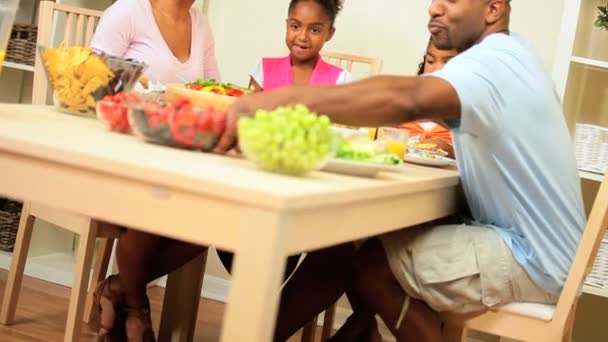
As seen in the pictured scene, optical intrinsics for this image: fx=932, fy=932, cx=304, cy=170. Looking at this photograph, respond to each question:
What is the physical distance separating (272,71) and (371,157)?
1.40 meters

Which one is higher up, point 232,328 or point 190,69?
point 190,69

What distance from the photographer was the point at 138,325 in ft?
7.29

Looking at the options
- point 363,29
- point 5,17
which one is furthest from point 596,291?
point 5,17

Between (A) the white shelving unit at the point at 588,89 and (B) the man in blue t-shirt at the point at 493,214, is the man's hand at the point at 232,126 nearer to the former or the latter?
(B) the man in blue t-shirt at the point at 493,214

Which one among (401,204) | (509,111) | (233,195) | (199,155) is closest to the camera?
(233,195)

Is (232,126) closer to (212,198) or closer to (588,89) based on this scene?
(212,198)

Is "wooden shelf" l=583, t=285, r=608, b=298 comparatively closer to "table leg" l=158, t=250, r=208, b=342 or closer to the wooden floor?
the wooden floor

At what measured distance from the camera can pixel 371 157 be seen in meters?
1.53

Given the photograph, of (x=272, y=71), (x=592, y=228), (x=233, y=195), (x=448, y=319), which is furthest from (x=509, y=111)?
(x=272, y=71)

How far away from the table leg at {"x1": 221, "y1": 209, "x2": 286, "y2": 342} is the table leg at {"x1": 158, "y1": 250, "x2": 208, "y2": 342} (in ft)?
4.37

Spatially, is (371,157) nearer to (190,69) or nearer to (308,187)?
(308,187)

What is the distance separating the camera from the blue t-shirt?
1750mm

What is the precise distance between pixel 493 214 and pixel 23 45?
2.07m

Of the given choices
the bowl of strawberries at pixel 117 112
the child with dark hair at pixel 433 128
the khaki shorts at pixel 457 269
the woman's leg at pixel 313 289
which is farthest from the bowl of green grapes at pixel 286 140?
the child with dark hair at pixel 433 128
